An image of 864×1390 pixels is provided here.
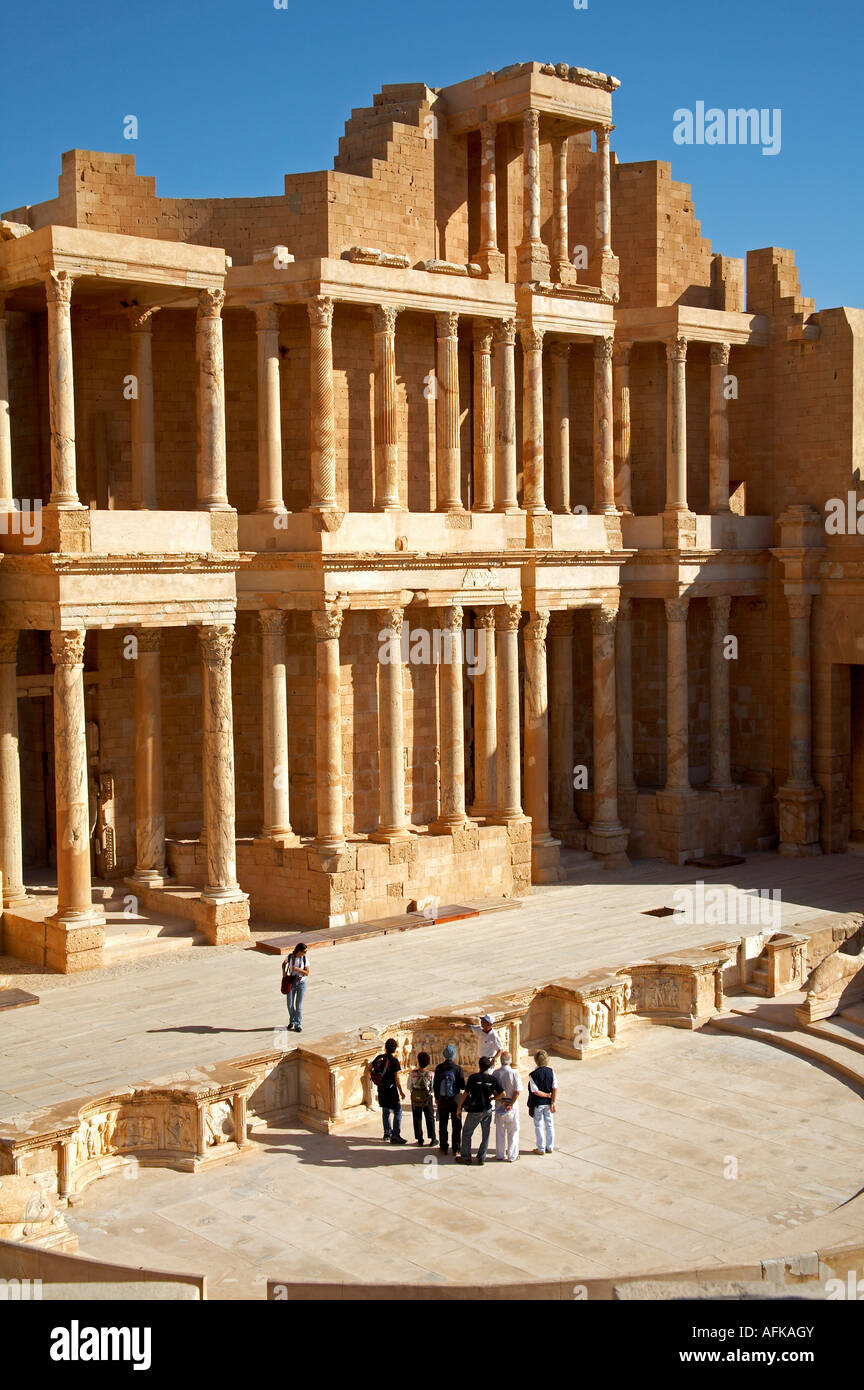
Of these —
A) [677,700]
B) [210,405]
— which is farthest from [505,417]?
[677,700]

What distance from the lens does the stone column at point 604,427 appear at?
32750 mm

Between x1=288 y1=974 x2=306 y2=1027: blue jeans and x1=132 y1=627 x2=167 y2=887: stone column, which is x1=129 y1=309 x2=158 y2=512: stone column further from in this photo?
x1=288 y1=974 x2=306 y2=1027: blue jeans

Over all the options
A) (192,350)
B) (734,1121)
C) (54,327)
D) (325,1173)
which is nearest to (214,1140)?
(325,1173)

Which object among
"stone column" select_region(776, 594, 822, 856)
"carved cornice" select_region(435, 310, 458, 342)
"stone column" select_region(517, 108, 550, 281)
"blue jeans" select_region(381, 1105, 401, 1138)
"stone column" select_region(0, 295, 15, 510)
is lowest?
"blue jeans" select_region(381, 1105, 401, 1138)

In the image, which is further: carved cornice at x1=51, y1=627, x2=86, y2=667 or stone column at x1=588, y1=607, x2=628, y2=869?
stone column at x1=588, y1=607, x2=628, y2=869

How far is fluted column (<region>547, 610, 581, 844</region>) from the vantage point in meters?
33.8

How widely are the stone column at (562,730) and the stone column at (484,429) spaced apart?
11.6 feet

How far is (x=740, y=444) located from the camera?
36656mm

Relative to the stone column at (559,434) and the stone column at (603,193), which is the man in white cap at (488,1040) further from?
the stone column at (603,193)

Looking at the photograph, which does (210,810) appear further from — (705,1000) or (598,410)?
(598,410)

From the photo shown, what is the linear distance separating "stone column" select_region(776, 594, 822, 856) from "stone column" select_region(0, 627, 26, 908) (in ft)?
54.7

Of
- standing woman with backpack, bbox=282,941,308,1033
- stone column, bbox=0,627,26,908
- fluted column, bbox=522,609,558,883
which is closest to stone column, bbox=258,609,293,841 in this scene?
stone column, bbox=0,627,26,908

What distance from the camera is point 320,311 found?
27.4 meters
